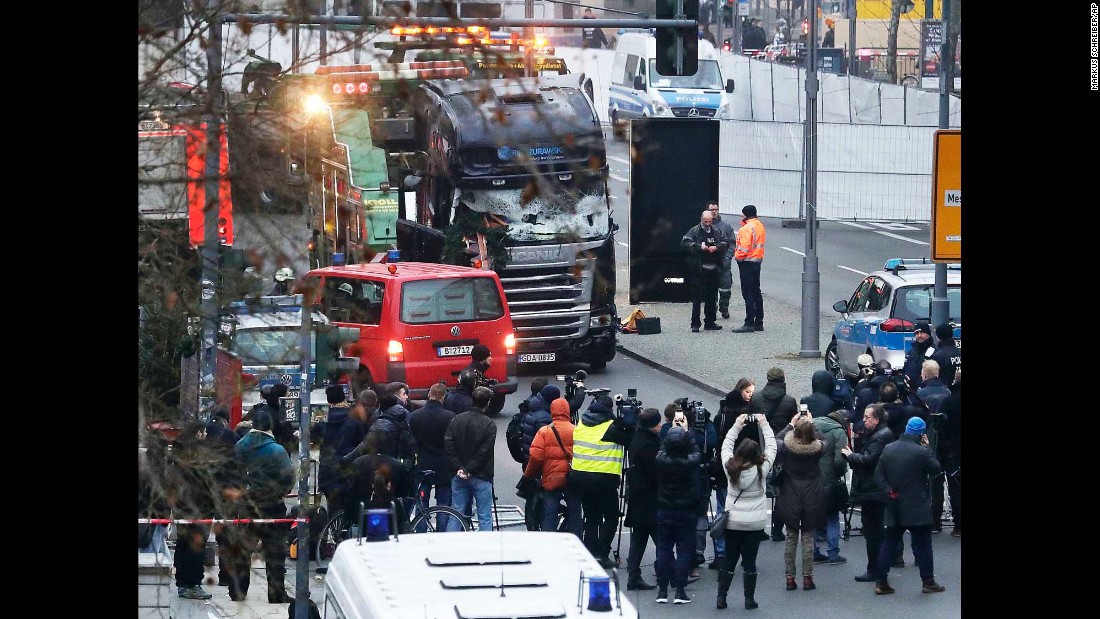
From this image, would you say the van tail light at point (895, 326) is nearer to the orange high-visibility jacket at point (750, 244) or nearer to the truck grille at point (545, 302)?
the truck grille at point (545, 302)

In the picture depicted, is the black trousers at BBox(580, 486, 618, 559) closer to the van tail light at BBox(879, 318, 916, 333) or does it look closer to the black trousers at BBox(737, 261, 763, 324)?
the van tail light at BBox(879, 318, 916, 333)

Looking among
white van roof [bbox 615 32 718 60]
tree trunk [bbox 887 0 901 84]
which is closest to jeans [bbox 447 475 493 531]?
white van roof [bbox 615 32 718 60]

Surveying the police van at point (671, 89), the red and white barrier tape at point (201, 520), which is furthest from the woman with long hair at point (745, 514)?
the police van at point (671, 89)

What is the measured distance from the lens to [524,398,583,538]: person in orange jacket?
14.3m

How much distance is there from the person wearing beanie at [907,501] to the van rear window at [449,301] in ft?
25.2

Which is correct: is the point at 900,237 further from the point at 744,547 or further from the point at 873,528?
the point at 744,547

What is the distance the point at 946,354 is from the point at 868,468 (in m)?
4.53

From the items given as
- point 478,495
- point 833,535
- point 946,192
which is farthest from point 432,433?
point 946,192

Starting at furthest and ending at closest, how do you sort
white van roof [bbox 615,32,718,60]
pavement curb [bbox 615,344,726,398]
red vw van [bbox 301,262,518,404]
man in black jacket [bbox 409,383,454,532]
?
1. white van roof [bbox 615,32,718,60]
2. pavement curb [bbox 615,344,726,398]
3. red vw van [bbox 301,262,518,404]
4. man in black jacket [bbox 409,383,454,532]

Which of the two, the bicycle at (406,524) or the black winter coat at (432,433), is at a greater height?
the black winter coat at (432,433)

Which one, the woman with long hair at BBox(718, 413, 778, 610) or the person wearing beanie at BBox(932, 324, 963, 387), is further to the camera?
the person wearing beanie at BBox(932, 324, 963, 387)

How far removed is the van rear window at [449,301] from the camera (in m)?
20.2

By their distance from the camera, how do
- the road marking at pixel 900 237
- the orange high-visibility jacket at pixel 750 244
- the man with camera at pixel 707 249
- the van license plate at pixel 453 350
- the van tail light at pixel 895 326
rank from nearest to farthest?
the van license plate at pixel 453 350, the van tail light at pixel 895 326, the man with camera at pixel 707 249, the orange high-visibility jacket at pixel 750 244, the road marking at pixel 900 237

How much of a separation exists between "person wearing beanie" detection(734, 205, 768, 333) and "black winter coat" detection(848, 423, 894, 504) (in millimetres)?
11660
